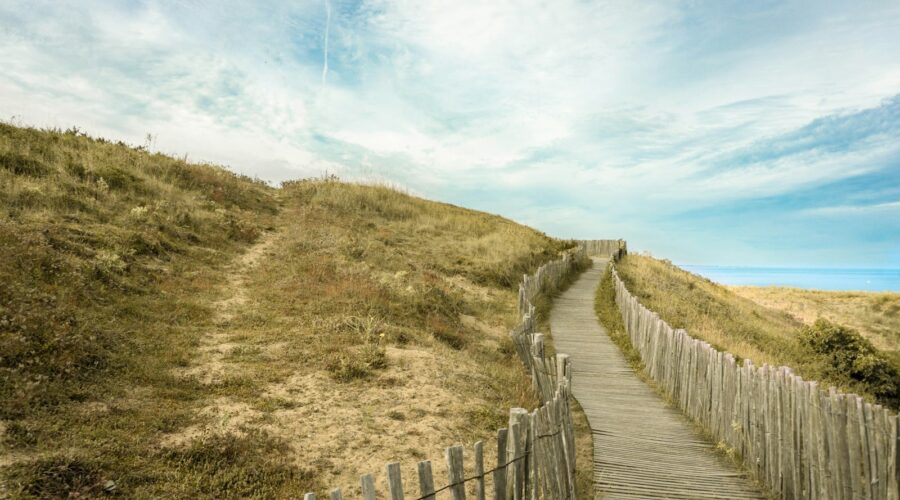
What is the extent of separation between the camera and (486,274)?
20000 millimetres

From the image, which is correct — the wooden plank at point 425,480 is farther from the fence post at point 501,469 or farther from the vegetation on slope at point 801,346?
the vegetation on slope at point 801,346

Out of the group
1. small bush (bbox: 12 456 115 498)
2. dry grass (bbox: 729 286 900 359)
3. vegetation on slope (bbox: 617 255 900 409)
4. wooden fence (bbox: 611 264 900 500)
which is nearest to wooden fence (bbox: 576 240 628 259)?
dry grass (bbox: 729 286 900 359)

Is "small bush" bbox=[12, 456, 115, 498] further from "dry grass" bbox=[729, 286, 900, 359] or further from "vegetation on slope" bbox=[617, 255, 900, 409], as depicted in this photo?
Result: "dry grass" bbox=[729, 286, 900, 359]

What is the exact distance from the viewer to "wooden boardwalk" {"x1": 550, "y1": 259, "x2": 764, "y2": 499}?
21.2 feet

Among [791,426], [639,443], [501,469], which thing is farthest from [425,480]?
[639,443]

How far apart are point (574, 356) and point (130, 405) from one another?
31.0ft

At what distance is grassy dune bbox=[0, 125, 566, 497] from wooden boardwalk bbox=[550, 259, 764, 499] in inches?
57.6

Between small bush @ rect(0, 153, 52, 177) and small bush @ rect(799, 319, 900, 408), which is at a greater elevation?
small bush @ rect(0, 153, 52, 177)

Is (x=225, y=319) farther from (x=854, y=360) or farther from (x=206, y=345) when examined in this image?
(x=854, y=360)

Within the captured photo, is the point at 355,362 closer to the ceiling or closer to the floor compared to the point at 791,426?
closer to the floor

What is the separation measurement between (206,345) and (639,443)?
7.37m

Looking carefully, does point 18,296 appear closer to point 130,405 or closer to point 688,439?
point 130,405

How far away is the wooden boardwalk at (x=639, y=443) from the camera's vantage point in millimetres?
6477

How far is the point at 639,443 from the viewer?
25.5 feet
